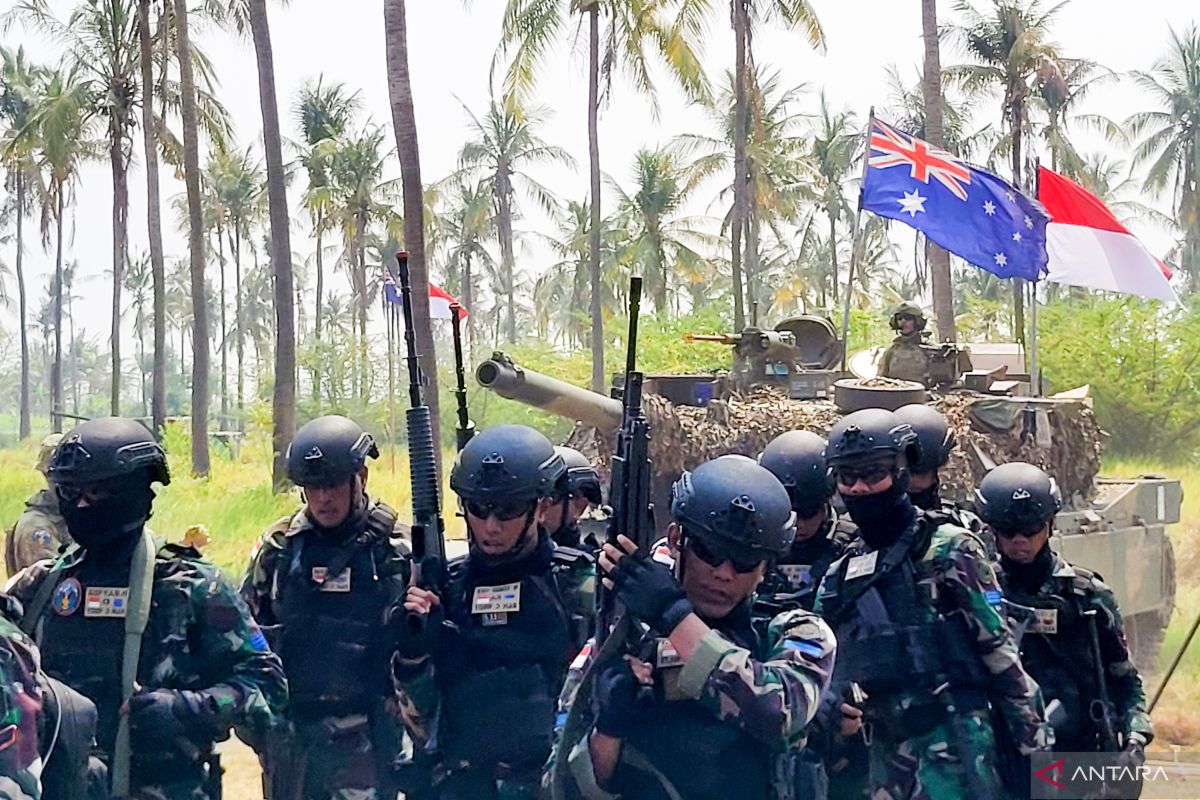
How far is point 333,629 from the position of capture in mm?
4555

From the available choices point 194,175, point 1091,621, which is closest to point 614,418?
point 1091,621

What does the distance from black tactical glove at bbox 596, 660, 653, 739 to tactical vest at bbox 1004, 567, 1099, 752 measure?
2347 millimetres

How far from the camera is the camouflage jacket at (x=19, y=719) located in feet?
8.13

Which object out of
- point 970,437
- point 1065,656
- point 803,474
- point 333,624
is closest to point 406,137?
point 970,437

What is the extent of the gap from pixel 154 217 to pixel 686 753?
21.9 metres

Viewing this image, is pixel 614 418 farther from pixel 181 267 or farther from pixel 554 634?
pixel 181 267

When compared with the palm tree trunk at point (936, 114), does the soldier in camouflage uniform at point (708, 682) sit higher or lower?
lower

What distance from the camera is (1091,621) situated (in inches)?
186

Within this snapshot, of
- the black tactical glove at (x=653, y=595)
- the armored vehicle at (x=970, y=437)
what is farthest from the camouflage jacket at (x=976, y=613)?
the armored vehicle at (x=970, y=437)

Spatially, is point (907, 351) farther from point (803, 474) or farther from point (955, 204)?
point (803, 474)

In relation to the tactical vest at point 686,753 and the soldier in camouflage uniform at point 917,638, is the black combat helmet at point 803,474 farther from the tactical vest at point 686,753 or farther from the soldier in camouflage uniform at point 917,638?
the tactical vest at point 686,753

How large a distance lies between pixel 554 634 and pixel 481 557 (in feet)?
0.98

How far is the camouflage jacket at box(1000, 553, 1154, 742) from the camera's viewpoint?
4.73 metres

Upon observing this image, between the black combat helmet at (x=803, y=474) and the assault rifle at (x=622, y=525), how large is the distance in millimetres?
1749
